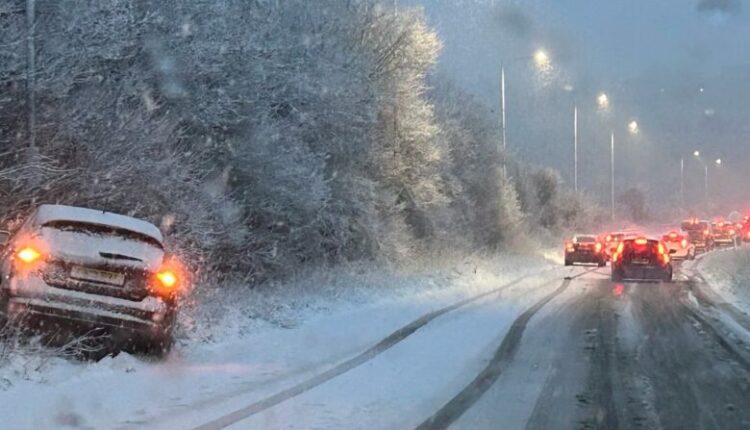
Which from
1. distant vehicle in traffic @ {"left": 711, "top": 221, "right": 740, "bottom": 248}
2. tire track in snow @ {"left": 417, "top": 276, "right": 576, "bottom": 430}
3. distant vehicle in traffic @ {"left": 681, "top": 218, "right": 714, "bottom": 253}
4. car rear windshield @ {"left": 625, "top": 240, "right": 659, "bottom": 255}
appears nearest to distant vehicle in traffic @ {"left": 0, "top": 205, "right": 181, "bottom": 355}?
tire track in snow @ {"left": 417, "top": 276, "right": 576, "bottom": 430}

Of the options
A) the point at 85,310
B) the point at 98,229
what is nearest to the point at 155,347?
the point at 85,310

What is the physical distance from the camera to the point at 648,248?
28.8 metres

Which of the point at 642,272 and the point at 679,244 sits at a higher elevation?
the point at 679,244

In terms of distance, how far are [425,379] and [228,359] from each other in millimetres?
2539

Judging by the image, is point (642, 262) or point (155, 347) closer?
point (155, 347)

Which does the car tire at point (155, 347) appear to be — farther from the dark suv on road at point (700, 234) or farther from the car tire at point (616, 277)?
the dark suv on road at point (700, 234)

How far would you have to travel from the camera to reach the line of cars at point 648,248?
2856 cm

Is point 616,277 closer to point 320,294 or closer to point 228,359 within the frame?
point 320,294

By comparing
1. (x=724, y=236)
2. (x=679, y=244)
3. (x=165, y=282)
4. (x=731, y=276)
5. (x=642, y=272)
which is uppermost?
(x=724, y=236)

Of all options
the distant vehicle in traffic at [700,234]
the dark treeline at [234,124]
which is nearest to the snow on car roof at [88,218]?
the dark treeline at [234,124]

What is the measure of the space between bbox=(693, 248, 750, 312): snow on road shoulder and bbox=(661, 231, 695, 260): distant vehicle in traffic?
2.72 meters

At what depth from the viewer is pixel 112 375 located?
884 centimetres

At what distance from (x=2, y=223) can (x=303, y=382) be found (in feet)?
15.9

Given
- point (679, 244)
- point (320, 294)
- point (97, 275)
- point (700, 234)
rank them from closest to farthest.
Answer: point (97, 275), point (320, 294), point (679, 244), point (700, 234)
